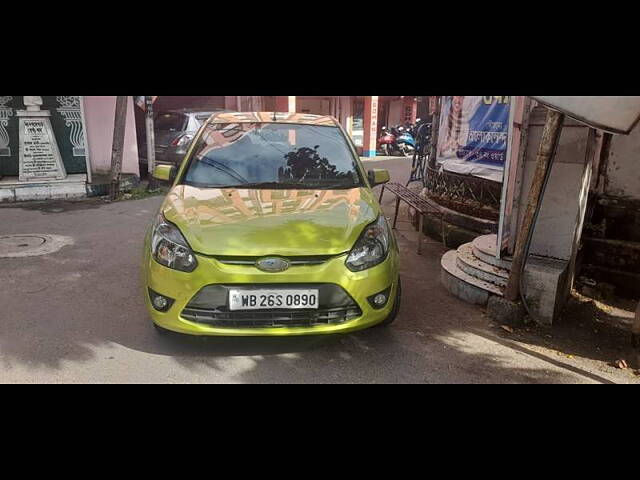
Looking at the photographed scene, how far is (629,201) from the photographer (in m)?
4.84

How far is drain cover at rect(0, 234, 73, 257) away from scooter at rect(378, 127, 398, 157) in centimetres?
1486

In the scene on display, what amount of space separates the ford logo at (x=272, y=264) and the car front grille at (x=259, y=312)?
0.34 feet

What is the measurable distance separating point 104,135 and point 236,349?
27.6 feet

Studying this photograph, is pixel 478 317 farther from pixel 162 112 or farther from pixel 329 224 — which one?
pixel 162 112

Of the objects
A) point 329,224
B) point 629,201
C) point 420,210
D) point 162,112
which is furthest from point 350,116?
point 329,224

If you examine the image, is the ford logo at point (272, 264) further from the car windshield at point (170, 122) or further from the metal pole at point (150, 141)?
the car windshield at point (170, 122)

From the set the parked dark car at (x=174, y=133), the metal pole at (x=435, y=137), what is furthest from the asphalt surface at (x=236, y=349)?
the parked dark car at (x=174, y=133)

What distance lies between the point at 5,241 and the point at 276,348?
456 cm

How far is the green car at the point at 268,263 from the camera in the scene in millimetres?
3176

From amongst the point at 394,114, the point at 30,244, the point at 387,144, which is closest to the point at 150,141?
the point at 30,244

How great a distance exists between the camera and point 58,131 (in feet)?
31.1

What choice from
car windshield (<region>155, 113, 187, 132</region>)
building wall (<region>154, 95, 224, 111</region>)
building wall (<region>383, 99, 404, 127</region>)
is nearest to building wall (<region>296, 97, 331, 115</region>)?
building wall (<region>154, 95, 224, 111</region>)

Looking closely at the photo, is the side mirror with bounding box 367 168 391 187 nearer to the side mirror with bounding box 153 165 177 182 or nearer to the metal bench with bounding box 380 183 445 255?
the metal bench with bounding box 380 183 445 255

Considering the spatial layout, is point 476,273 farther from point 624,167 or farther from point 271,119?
point 271,119
